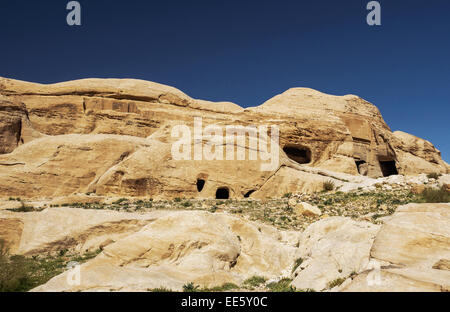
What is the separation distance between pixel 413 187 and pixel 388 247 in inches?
481

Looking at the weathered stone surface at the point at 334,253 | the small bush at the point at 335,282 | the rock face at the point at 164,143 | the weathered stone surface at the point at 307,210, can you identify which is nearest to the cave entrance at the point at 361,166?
the rock face at the point at 164,143

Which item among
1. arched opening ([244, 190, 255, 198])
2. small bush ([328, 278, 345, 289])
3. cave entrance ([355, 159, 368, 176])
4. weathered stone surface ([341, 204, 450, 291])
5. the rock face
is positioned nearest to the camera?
weathered stone surface ([341, 204, 450, 291])

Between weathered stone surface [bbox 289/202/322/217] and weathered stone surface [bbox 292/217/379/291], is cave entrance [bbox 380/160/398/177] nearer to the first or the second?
weathered stone surface [bbox 289/202/322/217]

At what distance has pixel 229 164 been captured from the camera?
20.9 m

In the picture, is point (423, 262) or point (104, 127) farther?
point (104, 127)

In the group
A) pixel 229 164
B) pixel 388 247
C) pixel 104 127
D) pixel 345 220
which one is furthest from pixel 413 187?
pixel 104 127

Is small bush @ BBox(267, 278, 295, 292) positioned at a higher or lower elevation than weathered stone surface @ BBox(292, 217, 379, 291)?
lower

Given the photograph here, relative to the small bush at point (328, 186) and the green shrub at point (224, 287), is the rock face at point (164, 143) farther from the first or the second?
the green shrub at point (224, 287)

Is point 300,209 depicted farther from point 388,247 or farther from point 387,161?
point 387,161

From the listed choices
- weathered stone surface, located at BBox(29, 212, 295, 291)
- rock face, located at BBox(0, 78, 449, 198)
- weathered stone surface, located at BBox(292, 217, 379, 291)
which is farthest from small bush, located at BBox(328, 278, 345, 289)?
rock face, located at BBox(0, 78, 449, 198)

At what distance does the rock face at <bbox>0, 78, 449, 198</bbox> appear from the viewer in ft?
66.4

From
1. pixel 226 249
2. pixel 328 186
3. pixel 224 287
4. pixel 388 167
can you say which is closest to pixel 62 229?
pixel 226 249

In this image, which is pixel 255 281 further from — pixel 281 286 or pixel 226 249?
pixel 226 249

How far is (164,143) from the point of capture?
21938 mm
